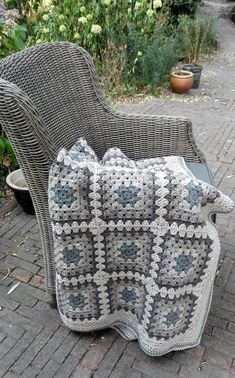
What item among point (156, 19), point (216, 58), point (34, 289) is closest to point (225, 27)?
point (216, 58)

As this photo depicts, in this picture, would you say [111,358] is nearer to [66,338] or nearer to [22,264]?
[66,338]

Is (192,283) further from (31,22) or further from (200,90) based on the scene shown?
(31,22)

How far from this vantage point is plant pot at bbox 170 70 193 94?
17.1ft

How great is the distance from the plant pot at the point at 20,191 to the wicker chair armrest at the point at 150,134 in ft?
2.71

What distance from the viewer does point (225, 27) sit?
8.92 metres

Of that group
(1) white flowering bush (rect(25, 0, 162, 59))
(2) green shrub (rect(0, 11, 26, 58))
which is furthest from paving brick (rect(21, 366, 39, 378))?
(1) white flowering bush (rect(25, 0, 162, 59))

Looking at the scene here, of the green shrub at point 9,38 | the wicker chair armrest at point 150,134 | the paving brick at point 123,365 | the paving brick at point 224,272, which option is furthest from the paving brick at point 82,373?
the green shrub at point 9,38

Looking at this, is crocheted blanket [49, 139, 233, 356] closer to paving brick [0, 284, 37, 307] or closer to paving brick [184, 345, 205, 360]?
paving brick [184, 345, 205, 360]

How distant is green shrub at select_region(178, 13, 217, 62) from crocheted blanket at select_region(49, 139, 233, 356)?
5.04m

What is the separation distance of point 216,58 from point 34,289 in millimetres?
5920

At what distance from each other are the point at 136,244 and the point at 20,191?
1332mm

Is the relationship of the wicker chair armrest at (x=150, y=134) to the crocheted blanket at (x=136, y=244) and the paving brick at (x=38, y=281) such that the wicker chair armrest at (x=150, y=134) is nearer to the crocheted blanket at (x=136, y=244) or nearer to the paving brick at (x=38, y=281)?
the crocheted blanket at (x=136, y=244)

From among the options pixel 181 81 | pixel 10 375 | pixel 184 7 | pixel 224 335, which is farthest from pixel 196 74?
pixel 10 375

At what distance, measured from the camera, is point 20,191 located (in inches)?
107
